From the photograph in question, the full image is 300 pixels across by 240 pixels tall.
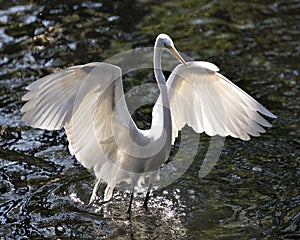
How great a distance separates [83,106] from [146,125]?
222 centimetres

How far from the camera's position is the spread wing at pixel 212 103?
5570 millimetres

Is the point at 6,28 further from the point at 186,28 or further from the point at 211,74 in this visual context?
the point at 211,74

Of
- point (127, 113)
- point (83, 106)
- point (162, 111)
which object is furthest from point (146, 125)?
point (83, 106)

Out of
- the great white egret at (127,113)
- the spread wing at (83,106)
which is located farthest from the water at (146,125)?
the spread wing at (83,106)

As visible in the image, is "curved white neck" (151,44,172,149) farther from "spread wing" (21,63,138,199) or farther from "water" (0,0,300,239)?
"water" (0,0,300,239)

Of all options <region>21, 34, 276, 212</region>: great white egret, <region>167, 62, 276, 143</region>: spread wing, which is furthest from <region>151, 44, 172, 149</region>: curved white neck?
<region>167, 62, 276, 143</region>: spread wing

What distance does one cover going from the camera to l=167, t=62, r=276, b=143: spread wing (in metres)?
5.57

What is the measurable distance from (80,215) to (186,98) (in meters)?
1.34

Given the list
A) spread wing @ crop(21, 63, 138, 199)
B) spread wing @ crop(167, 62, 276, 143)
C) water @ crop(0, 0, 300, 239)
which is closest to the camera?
spread wing @ crop(21, 63, 138, 199)

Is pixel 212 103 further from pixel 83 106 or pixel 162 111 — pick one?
pixel 83 106

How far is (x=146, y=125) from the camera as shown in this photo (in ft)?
24.7

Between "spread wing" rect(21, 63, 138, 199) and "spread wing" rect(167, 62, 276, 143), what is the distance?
25.4 inches

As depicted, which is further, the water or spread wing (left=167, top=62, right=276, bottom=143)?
the water

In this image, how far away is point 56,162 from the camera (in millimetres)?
6801
